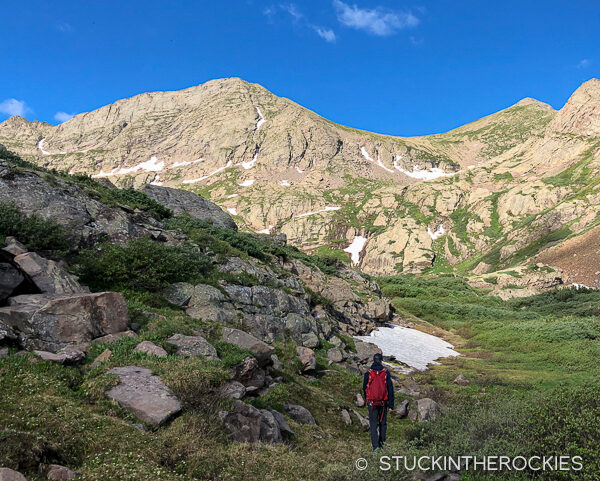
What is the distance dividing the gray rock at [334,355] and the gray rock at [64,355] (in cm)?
1259

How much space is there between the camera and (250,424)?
26.7ft

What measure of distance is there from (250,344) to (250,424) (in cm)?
384

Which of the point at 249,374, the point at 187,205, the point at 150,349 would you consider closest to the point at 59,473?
the point at 150,349

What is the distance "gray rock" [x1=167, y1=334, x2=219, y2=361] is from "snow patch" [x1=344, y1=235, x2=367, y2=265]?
132183 mm

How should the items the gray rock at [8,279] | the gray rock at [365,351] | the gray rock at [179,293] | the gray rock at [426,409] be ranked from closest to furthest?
the gray rock at [8,279], the gray rock at [426,409], the gray rock at [179,293], the gray rock at [365,351]

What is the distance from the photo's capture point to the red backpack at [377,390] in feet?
31.4

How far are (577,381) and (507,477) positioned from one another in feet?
60.6

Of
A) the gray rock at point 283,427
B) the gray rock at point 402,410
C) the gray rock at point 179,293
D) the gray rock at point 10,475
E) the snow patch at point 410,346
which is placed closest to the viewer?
the gray rock at point 10,475

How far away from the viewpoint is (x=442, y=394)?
1711 centimetres

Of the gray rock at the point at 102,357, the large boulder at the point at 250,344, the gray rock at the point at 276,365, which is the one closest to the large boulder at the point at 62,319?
the gray rock at the point at 102,357

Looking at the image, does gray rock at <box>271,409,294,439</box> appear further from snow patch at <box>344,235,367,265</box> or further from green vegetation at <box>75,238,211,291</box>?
snow patch at <box>344,235,367,265</box>

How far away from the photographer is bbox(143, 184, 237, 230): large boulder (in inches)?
1700

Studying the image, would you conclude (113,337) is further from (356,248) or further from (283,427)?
(356,248)

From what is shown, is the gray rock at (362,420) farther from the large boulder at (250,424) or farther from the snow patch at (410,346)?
the snow patch at (410,346)
